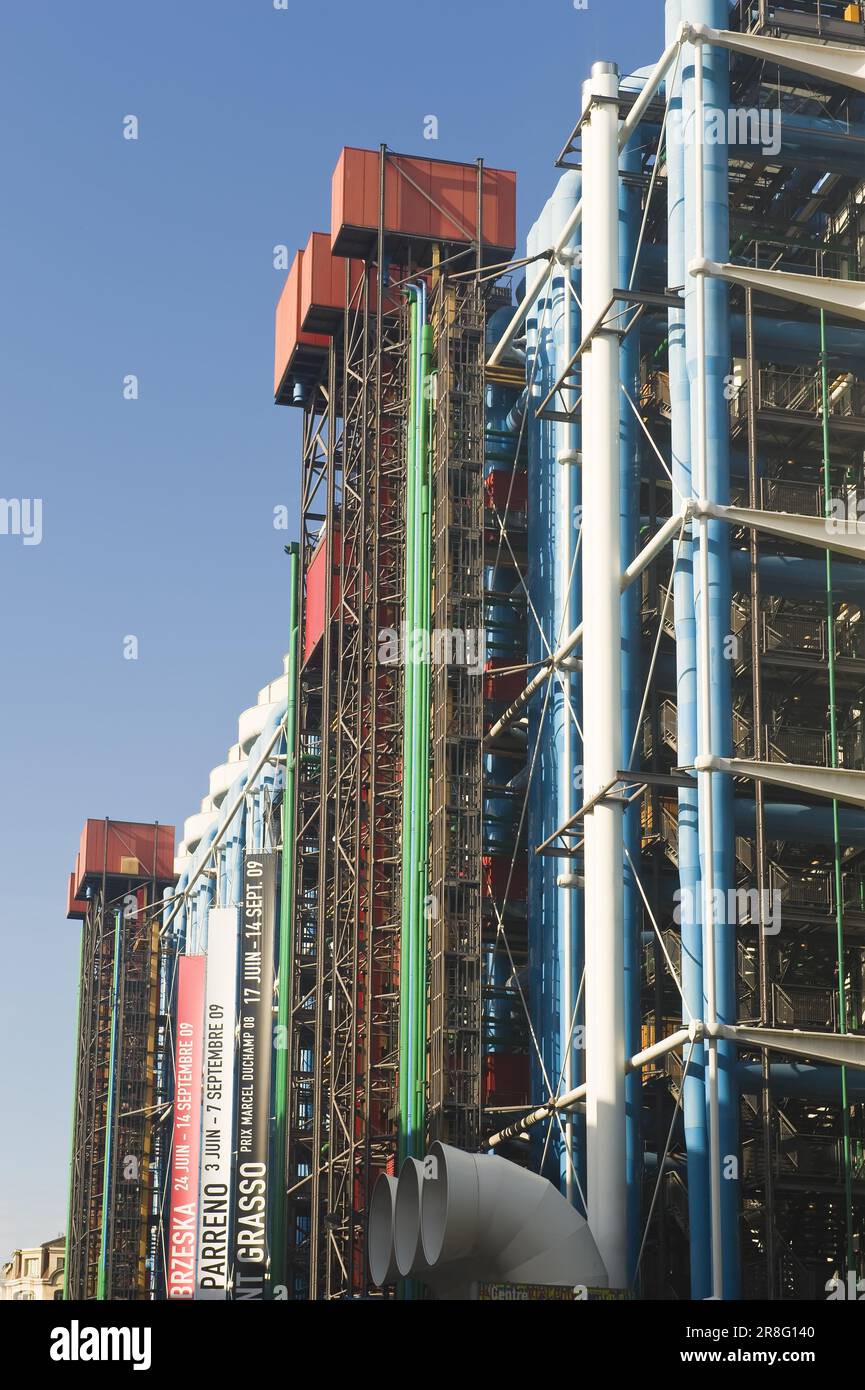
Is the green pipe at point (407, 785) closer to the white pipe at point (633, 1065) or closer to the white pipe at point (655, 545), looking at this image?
the white pipe at point (633, 1065)

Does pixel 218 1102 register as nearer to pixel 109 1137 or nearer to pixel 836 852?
pixel 836 852

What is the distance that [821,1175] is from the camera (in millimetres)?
47344

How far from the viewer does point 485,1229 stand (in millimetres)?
43906

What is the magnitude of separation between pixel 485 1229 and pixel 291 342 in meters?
39.2

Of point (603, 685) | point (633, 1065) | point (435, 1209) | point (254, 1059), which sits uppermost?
point (603, 685)

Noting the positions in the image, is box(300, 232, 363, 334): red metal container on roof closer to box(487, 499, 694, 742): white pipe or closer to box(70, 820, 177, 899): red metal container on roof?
box(487, 499, 694, 742): white pipe

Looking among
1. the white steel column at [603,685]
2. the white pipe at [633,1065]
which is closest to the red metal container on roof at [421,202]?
the white steel column at [603,685]

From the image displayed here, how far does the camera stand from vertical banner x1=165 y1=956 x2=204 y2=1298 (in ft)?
221

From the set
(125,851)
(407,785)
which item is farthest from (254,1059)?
(125,851)

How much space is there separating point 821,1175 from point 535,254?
90.7 feet

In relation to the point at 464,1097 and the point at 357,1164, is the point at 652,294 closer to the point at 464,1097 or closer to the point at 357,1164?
the point at 464,1097

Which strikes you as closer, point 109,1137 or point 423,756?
point 423,756

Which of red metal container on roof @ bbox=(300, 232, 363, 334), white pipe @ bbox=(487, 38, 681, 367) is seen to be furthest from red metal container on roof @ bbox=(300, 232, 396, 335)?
white pipe @ bbox=(487, 38, 681, 367)
